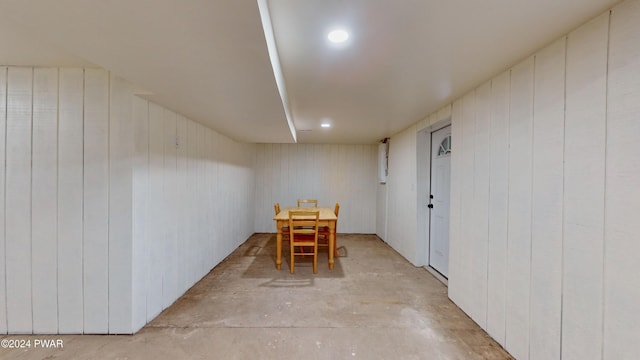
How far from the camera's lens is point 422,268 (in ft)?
11.7

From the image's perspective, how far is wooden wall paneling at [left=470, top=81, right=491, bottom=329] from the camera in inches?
82.4

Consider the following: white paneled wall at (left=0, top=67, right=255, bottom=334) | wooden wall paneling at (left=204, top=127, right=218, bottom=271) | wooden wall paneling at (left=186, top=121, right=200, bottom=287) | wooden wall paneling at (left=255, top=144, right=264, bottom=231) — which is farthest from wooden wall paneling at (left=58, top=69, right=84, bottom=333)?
wooden wall paneling at (left=255, top=144, right=264, bottom=231)

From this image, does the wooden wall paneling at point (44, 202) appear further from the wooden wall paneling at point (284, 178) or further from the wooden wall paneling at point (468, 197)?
the wooden wall paneling at point (284, 178)

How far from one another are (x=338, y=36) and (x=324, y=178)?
454cm

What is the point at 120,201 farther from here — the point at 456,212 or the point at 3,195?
the point at 456,212

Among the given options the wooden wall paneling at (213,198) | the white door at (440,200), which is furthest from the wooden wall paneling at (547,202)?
the wooden wall paneling at (213,198)

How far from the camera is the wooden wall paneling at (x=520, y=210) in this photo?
1.67 meters

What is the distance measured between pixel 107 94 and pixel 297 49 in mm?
1611

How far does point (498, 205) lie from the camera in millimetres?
1965

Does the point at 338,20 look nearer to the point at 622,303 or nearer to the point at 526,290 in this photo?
the point at 622,303

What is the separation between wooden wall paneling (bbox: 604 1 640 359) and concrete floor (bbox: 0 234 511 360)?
0.85 metres

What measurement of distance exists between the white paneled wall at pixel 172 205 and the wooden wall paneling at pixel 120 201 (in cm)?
5

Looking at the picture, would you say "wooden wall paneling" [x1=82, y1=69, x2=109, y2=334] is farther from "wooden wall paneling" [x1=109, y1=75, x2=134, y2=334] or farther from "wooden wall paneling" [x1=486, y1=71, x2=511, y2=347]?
"wooden wall paneling" [x1=486, y1=71, x2=511, y2=347]

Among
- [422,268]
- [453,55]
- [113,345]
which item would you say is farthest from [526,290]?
[113,345]
